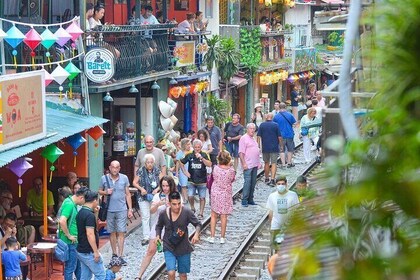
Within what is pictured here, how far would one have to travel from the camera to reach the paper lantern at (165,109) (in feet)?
80.5

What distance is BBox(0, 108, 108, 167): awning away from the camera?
14.7 meters

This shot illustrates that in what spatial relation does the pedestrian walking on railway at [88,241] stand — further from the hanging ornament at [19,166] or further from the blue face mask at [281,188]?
the blue face mask at [281,188]

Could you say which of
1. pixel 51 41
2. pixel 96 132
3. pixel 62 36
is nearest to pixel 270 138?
pixel 96 132

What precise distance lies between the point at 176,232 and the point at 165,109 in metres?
11.2

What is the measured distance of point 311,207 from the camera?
2.60 m

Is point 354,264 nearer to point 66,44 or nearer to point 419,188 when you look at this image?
point 419,188

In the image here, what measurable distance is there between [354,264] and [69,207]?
38.8ft

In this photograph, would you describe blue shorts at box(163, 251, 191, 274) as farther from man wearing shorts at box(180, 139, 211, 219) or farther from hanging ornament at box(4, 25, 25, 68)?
man wearing shorts at box(180, 139, 211, 219)

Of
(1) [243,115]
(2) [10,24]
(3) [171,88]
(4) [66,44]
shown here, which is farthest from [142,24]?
(1) [243,115]

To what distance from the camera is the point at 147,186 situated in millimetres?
17438

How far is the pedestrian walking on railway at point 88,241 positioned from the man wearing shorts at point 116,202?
2.58 metres

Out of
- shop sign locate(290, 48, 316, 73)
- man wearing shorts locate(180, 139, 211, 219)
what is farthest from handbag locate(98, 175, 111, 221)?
shop sign locate(290, 48, 316, 73)

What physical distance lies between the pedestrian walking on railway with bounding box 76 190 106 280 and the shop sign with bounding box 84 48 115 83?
647 centimetres

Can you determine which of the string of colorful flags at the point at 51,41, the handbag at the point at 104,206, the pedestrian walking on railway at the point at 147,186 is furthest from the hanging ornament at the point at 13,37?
the pedestrian walking on railway at the point at 147,186
